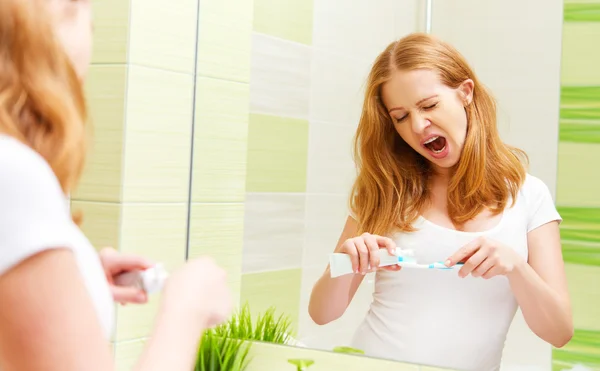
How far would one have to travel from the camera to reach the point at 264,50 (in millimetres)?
1413

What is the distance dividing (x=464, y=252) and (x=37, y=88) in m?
0.75

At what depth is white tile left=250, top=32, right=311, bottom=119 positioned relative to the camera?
136 centimetres

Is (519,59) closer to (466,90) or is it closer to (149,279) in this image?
(466,90)

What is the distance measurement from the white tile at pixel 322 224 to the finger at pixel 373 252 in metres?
0.07

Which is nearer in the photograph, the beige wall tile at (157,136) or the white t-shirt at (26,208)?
the white t-shirt at (26,208)

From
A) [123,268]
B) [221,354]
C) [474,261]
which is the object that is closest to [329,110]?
[474,261]

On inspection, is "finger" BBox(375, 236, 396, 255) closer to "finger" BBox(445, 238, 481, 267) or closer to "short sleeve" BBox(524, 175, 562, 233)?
"finger" BBox(445, 238, 481, 267)

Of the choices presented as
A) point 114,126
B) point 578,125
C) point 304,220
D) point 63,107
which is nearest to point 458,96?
point 578,125

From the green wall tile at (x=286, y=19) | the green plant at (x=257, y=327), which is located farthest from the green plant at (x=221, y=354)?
the green wall tile at (x=286, y=19)

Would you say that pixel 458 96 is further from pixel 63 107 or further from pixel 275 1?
pixel 63 107

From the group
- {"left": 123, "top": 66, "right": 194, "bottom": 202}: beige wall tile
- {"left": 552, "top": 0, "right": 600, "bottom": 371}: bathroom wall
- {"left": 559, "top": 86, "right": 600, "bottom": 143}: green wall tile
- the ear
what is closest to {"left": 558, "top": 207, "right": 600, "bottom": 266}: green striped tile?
{"left": 552, "top": 0, "right": 600, "bottom": 371}: bathroom wall

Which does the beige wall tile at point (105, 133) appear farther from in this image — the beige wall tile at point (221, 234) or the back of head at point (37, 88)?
the back of head at point (37, 88)

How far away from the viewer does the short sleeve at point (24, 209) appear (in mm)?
505

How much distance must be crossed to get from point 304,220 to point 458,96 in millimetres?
360
